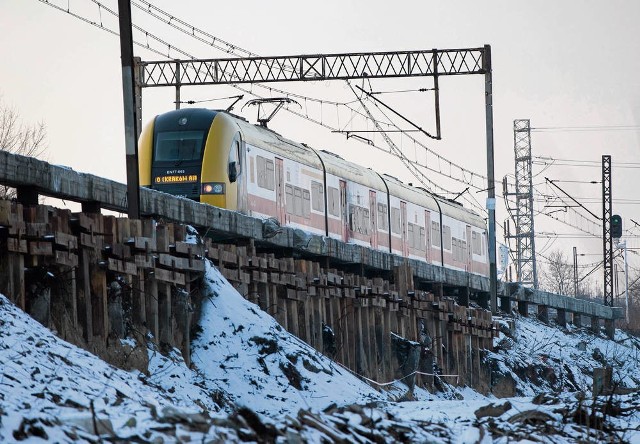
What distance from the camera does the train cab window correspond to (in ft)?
94.2

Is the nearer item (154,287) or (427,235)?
(154,287)

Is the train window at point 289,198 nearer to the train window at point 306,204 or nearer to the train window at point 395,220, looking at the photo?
the train window at point 306,204

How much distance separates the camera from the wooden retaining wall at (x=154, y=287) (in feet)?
48.8

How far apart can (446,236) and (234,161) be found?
17836mm

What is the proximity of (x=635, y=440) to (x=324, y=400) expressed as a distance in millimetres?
5792

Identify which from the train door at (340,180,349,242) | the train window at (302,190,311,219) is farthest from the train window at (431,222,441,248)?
the train window at (302,190,311,219)

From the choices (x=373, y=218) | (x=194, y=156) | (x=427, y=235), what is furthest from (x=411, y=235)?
(x=194, y=156)

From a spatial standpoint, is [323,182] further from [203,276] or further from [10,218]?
[10,218]

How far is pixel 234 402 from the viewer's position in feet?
51.6

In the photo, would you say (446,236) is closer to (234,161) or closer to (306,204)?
(306,204)

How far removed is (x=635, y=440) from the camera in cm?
1170

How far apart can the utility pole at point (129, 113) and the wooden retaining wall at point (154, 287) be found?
2.03 feet

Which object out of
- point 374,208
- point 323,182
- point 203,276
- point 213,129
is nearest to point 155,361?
point 203,276

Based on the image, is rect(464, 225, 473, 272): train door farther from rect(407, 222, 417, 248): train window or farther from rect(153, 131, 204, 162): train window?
rect(153, 131, 204, 162): train window
